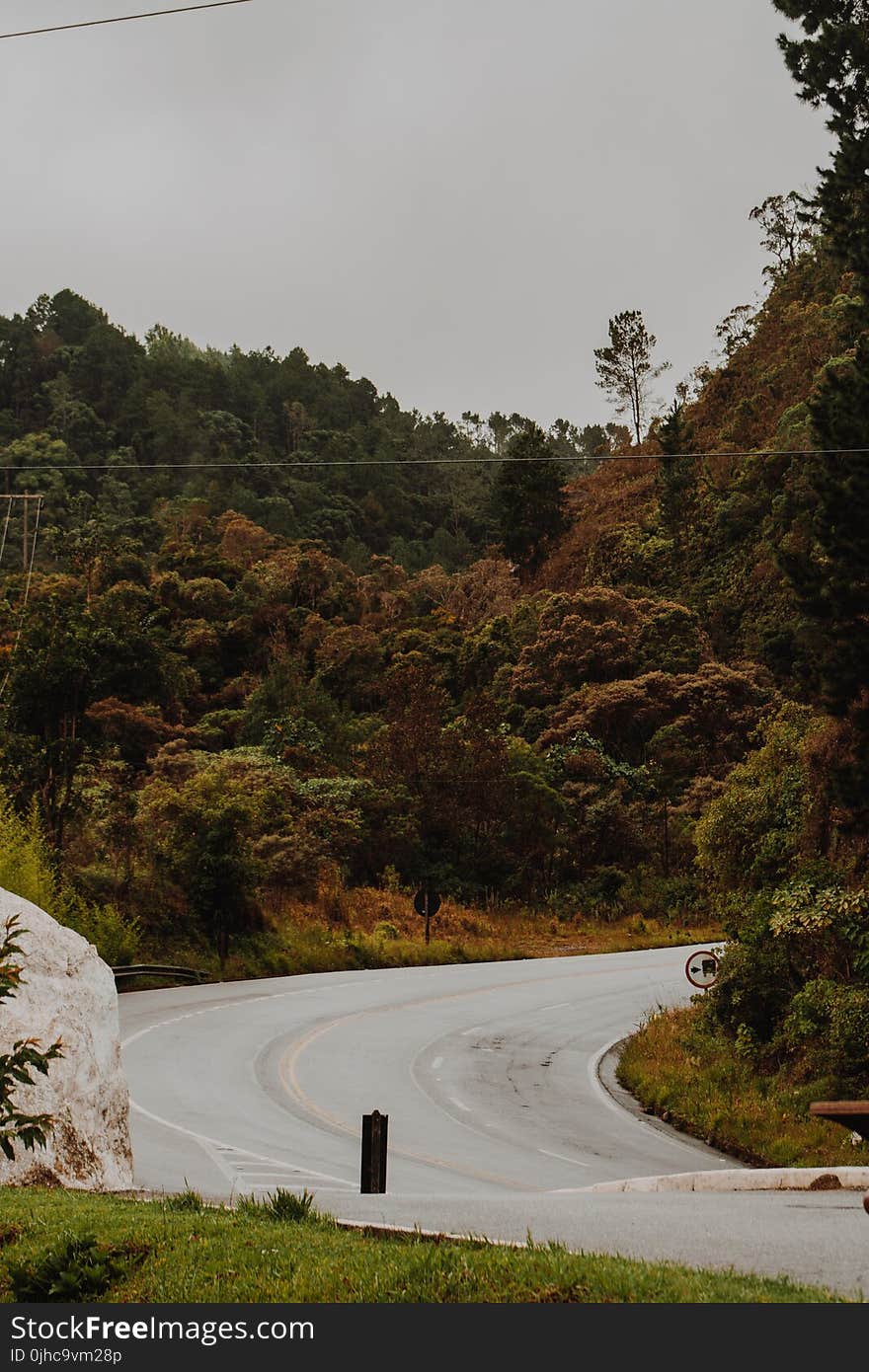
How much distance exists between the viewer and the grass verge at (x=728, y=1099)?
1445cm

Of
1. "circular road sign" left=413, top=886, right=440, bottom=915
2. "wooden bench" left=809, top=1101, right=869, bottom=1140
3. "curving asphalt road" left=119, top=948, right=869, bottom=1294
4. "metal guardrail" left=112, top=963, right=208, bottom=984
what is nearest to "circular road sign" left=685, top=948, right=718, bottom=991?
"curving asphalt road" left=119, top=948, right=869, bottom=1294

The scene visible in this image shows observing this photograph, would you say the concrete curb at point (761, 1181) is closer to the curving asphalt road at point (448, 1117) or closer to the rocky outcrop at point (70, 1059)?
the curving asphalt road at point (448, 1117)

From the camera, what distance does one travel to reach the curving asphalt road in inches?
298

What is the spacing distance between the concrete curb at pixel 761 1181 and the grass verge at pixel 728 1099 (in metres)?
2.69

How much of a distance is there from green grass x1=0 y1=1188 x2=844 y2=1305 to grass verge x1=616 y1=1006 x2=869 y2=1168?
791 cm

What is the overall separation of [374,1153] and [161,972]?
2095 centimetres

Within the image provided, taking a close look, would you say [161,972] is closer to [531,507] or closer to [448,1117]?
[448,1117]

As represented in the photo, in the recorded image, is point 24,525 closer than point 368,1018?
No

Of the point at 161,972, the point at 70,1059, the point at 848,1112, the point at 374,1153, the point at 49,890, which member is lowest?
the point at 161,972

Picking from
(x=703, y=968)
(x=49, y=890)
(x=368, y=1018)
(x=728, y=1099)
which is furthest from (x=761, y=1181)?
(x=49, y=890)

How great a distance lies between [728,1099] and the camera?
1711 cm

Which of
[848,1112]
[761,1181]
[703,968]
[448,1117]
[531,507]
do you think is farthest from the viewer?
[531,507]

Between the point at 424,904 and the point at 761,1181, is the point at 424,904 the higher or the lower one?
the lower one

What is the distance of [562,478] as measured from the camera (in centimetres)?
7644
